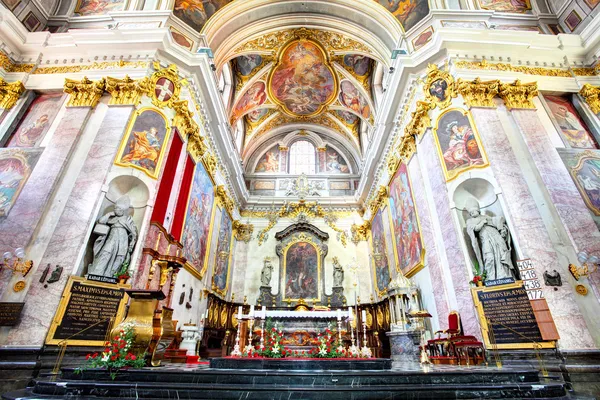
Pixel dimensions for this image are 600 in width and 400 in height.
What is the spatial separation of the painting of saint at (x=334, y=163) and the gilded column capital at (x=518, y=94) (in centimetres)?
1131

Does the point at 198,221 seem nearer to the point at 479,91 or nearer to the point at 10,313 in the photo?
the point at 10,313

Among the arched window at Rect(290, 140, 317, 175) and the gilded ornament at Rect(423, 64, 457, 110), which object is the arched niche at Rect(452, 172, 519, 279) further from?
the arched window at Rect(290, 140, 317, 175)

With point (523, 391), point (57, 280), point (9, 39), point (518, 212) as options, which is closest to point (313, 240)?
point (518, 212)

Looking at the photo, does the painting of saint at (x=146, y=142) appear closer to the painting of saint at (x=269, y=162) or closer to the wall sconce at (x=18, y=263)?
the wall sconce at (x=18, y=263)

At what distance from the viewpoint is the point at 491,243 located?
6777 mm

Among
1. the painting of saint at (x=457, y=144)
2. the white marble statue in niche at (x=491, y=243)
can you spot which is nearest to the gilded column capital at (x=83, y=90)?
the painting of saint at (x=457, y=144)

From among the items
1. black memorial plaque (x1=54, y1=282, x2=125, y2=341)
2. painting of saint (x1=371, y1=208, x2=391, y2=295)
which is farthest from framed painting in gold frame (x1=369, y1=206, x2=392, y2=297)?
black memorial plaque (x1=54, y1=282, x2=125, y2=341)

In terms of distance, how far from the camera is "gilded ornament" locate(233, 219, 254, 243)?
53.5ft

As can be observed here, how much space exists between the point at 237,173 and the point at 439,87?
32.5ft

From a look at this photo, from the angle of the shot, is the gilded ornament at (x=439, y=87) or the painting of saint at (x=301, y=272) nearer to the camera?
the gilded ornament at (x=439, y=87)

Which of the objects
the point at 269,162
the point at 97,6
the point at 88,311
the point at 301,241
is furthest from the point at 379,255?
the point at 97,6

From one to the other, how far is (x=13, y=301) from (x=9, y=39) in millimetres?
8166

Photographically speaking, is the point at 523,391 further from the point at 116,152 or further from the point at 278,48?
the point at 278,48

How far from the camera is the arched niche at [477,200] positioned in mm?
6913
